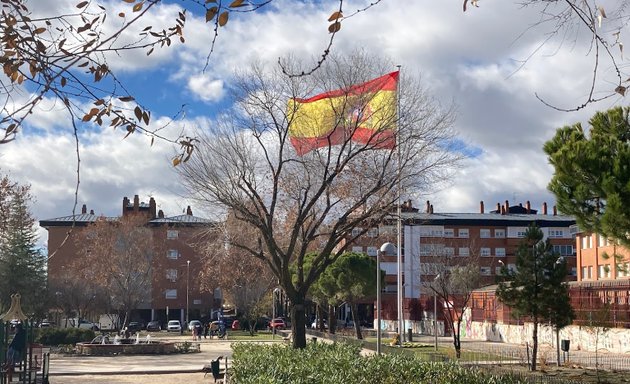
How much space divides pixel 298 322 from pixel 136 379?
6.69 metres

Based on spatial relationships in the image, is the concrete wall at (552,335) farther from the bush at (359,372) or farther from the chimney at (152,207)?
the chimney at (152,207)

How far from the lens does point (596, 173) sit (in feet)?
52.0

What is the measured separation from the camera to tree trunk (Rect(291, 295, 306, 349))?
24578 mm

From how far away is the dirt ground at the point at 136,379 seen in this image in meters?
26.5

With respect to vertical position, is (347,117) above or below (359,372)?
above

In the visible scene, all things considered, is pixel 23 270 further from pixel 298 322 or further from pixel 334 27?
pixel 334 27

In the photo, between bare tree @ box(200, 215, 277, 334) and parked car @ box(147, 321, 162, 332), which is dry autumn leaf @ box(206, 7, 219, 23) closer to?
bare tree @ box(200, 215, 277, 334)

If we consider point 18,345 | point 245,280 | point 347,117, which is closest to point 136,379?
point 18,345

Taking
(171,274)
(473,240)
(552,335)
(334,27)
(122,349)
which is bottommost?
(122,349)

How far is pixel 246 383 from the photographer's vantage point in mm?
12305

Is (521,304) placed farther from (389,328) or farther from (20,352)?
(389,328)

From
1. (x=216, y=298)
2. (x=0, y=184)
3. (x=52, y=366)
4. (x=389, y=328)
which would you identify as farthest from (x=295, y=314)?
(x=216, y=298)

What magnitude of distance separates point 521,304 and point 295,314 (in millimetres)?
8402

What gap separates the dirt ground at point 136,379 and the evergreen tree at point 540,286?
11.2 m
